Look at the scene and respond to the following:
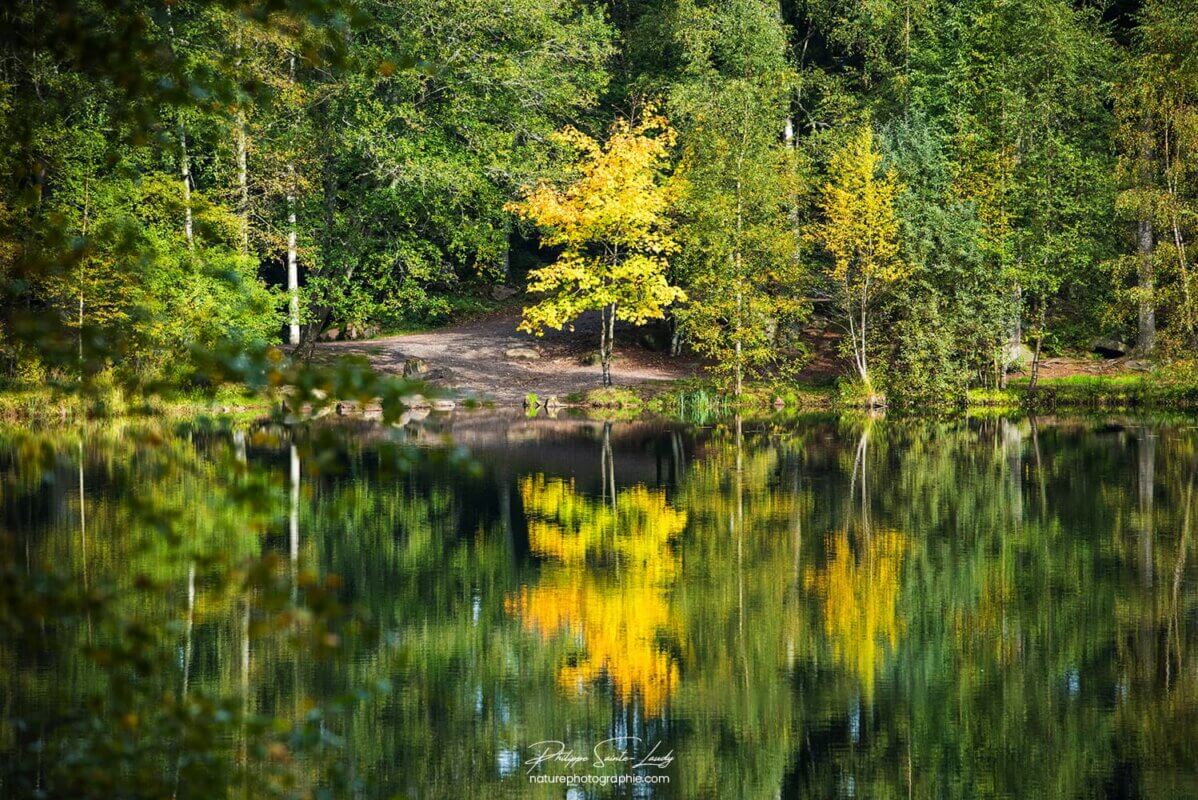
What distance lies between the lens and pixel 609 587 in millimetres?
15352

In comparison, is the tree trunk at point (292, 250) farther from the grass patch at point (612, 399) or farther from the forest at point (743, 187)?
the grass patch at point (612, 399)

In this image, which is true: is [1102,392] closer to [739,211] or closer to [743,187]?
[739,211]

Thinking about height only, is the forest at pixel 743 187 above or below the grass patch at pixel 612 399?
above

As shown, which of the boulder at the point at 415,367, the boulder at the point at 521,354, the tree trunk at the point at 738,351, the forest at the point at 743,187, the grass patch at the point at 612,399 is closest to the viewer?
the forest at the point at 743,187

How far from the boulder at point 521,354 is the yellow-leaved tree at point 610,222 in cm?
385

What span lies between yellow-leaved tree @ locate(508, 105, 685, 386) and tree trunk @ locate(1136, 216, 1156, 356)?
44.9 feet

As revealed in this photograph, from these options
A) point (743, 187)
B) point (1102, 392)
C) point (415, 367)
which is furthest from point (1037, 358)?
point (415, 367)

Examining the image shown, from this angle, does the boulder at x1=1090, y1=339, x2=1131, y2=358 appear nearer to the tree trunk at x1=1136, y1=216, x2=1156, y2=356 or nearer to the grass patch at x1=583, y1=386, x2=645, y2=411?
the tree trunk at x1=1136, y1=216, x2=1156, y2=356

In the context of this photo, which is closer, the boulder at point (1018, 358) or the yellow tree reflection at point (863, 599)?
the yellow tree reflection at point (863, 599)

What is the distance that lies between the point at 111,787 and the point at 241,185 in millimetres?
35994

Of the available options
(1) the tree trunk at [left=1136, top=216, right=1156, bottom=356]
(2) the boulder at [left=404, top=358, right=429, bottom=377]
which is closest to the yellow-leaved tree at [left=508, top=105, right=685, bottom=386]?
(2) the boulder at [left=404, top=358, right=429, bottom=377]

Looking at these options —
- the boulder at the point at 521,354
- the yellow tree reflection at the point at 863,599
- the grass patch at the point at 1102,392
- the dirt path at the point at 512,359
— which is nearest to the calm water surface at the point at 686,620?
the yellow tree reflection at the point at 863,599

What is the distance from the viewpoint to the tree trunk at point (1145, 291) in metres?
38.0

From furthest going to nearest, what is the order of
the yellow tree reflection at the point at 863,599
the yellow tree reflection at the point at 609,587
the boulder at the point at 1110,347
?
1. the boulder at the point at 1110,347
2. the yellow tree reflection at the point at 863,599
3. the yellow tree reflection at the point at 609,587
